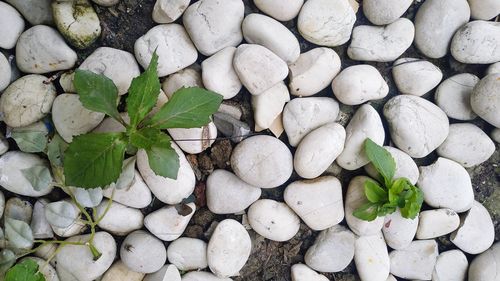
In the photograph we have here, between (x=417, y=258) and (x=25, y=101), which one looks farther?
(x=417, y=258)

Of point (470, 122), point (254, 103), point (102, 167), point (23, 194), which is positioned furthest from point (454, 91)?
point (23, 194)

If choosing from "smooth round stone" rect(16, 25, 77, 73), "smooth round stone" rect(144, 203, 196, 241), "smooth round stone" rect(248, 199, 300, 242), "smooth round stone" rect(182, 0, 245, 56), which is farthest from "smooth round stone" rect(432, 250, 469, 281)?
"smooth round stone" rect(16, 25, 77, 73)

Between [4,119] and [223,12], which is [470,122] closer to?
[223,12]

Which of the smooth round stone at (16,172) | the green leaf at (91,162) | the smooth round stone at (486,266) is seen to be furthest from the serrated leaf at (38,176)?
the smooth round stone at (486,266)

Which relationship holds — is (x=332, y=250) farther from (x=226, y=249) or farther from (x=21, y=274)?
(x=21, y=274)

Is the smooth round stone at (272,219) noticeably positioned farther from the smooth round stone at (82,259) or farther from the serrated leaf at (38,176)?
the serrated leaf at (38,176)

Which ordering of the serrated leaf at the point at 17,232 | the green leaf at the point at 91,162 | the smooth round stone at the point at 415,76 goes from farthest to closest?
the smooth round stone at the point at 415,76 → the serrated leaf at the point at 17,232 → the green leaf at the point at 91,162

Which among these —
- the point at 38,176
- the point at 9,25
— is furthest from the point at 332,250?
the point at 9,25
